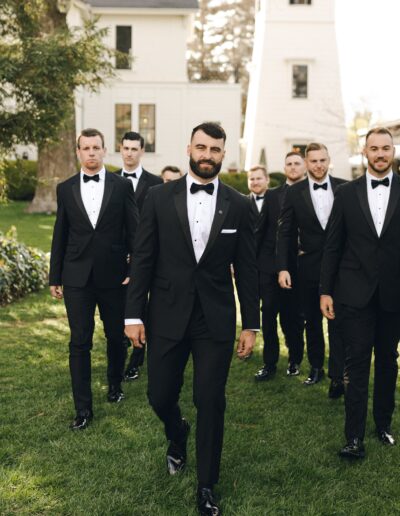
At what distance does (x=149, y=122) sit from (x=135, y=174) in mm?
28010

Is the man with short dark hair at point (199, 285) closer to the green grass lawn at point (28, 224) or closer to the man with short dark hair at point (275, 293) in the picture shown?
the man with short dark hair at point (275, 293)

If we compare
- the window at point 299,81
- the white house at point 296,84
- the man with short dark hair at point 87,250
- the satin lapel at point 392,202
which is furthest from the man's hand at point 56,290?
the window at point 299,81

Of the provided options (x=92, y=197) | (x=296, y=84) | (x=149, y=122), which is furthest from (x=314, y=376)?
(x=296, y=84)

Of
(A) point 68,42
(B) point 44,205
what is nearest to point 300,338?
(A) point 68,42

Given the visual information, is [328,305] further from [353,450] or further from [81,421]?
[81,421]

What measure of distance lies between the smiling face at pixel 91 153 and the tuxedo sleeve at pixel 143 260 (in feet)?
5.78

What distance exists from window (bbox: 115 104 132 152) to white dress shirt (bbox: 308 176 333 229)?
94.4 feet

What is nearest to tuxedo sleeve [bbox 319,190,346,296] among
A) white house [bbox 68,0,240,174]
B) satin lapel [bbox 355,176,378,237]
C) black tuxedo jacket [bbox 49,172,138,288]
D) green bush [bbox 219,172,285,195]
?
satin lapel [bbox 355,176,378,237]

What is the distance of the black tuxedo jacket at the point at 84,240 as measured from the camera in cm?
636

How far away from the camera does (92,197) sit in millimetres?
6434

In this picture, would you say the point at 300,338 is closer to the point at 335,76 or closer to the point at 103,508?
the point at 103,508

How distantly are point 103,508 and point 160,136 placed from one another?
32.0m

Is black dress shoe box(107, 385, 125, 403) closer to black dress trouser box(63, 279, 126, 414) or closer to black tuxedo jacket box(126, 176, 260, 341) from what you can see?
black dress trouser box(63, 279, 126, 414)

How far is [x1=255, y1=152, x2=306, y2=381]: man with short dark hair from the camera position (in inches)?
321
